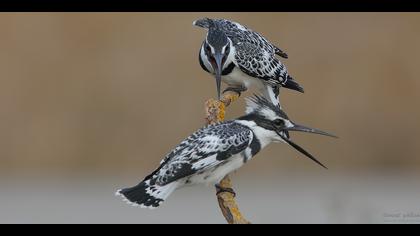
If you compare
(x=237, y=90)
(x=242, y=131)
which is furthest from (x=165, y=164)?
(x=237, y=90)

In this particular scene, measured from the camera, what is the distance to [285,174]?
31.1ft

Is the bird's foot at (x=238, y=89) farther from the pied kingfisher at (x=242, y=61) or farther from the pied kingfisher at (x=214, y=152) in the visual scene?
the pied kingfisher at (x=214, y=152)

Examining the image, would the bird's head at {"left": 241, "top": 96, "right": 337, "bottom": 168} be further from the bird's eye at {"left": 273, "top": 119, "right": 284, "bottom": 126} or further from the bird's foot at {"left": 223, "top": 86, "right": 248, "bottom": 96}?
the bird's foot at {"left": 223, "top": 86, "right": 248, "bottom": 96}

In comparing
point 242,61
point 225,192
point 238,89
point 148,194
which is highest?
point 242,61

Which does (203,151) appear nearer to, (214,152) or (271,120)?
(214,152)

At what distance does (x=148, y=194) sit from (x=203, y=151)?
0.28 metres

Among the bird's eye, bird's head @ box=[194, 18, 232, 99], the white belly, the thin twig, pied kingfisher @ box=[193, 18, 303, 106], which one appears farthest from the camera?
pied kingfisher @ box=[193, 18, 303, 106]

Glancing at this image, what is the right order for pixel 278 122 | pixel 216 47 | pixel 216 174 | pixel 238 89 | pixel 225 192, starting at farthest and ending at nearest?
1. pixel 238 89
2. pixel 216 47
3. pixel 278 122
4. pixel 216 174
5. pixel 225 192

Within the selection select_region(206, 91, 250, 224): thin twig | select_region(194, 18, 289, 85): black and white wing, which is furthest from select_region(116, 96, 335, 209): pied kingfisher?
select_region(194, 18, 289, 85): black and white wing

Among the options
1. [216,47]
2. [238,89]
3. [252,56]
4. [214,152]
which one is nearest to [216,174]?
[214,152]

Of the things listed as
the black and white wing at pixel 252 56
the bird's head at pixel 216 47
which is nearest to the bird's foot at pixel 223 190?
the bird's head at pixel 216 47

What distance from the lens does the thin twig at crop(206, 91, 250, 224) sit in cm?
419

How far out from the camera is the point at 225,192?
4.48 meters

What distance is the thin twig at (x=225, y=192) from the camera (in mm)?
4188
